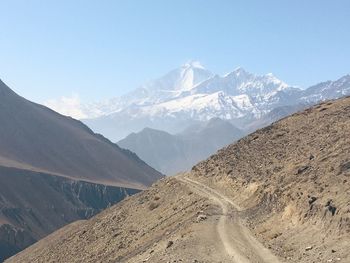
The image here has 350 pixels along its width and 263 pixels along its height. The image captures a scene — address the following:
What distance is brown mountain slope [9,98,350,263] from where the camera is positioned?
36969mm

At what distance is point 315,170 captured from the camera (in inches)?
1842

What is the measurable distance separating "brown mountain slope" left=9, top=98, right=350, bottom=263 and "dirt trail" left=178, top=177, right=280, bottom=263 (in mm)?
71

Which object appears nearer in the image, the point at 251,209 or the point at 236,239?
the point at 236,239

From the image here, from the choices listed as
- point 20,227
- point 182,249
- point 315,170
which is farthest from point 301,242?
point 20,227

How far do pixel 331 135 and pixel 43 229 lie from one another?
15809 cm

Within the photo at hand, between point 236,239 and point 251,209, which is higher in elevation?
point 251,209

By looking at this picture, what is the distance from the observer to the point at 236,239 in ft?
135

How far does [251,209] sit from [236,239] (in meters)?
9.01

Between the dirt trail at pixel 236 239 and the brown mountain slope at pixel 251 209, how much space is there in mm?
71

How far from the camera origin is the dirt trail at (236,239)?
36094 mm

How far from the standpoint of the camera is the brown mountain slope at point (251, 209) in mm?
36969

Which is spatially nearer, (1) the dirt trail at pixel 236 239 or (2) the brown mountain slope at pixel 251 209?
(1) the dirt trail at pixel 236 239

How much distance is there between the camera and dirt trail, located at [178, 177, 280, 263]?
3609 centimetres

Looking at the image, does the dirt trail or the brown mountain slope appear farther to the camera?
the brown mountain slope
